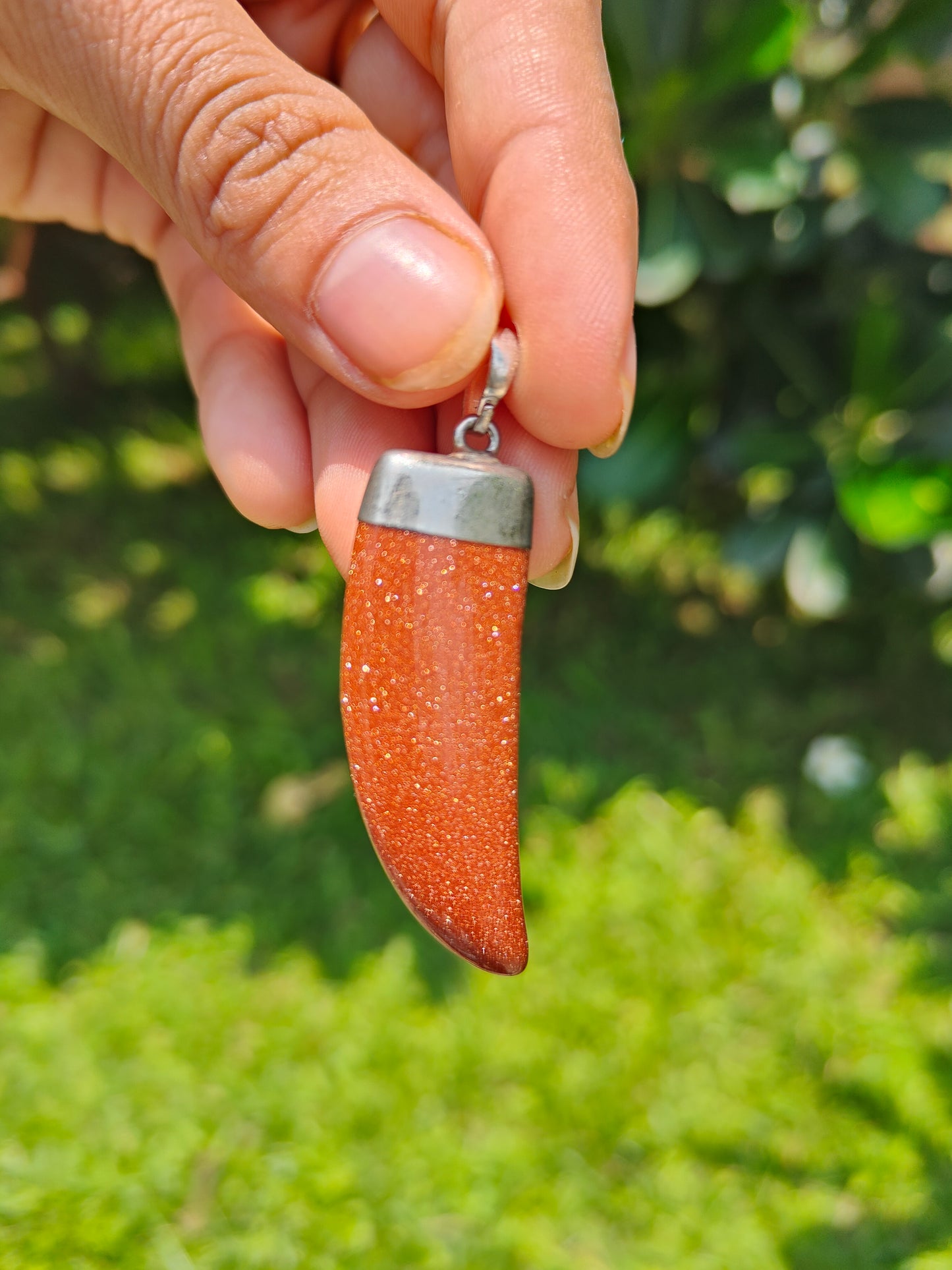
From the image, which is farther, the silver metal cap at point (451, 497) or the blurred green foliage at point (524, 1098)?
the blurred green foliage at point (524, 1098)

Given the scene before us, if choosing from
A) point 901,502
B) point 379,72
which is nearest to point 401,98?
point 379,72

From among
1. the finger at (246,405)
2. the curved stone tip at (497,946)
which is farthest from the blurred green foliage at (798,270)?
the curved stone tip at (497,946)

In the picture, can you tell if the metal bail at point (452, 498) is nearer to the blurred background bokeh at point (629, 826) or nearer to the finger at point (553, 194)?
the finger at point (553, 194)

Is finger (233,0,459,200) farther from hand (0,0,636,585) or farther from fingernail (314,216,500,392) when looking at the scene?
fingernail (314,216,500,392)

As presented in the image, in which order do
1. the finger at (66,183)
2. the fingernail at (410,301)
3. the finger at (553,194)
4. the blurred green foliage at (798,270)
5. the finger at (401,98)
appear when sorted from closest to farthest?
the fingernail at (410,301) → the finger at (553,194) → the finger at (401,98) → the finger at (66,183) → the blurred green foliage at (798,270)

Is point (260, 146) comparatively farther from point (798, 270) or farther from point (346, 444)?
point (798, 270)

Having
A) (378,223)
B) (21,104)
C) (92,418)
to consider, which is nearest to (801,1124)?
(378,223)

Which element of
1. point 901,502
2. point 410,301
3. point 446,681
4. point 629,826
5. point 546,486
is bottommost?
point 629,826
